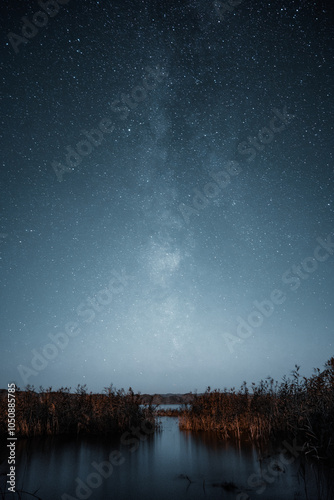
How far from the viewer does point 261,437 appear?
12742 millimetres

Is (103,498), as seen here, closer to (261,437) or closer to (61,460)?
(61,460)

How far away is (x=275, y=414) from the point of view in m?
13.0

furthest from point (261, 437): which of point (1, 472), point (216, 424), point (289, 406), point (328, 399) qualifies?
point (1, 472)

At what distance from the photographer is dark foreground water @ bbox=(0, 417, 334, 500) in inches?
257

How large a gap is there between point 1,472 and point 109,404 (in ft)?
25.6

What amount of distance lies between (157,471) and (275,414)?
22.1 feet
